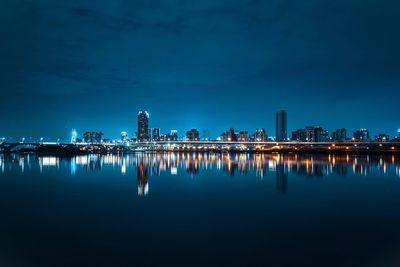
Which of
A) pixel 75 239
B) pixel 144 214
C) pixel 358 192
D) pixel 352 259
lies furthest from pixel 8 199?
pixel 358 192

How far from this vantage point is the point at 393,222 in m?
11.8

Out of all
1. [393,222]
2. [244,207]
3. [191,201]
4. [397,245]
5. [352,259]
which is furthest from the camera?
[191,201]

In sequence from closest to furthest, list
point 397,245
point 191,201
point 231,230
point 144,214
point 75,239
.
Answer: point 397,245
point 75,239
point 231,230
point 144,214
point 191,201

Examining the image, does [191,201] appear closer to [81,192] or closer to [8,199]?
[81,192]

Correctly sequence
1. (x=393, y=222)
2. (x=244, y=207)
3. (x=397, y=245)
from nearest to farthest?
1. (x=397, y=245)
2. (x=393, y=222)
3. (x=244, y=207)

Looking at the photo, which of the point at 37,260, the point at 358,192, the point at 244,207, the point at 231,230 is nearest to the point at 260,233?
the point at 231,230

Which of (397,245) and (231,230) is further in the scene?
(231,230)

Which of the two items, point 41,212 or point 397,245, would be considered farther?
point 41,212

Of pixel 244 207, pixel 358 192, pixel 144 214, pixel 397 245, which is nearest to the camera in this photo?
pixel 397 245

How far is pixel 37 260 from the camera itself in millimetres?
7984

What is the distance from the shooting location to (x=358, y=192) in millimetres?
19266

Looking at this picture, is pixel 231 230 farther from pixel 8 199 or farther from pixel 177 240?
pixel 8 199

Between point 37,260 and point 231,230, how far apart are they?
5294 mm

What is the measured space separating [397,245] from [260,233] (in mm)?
3493
